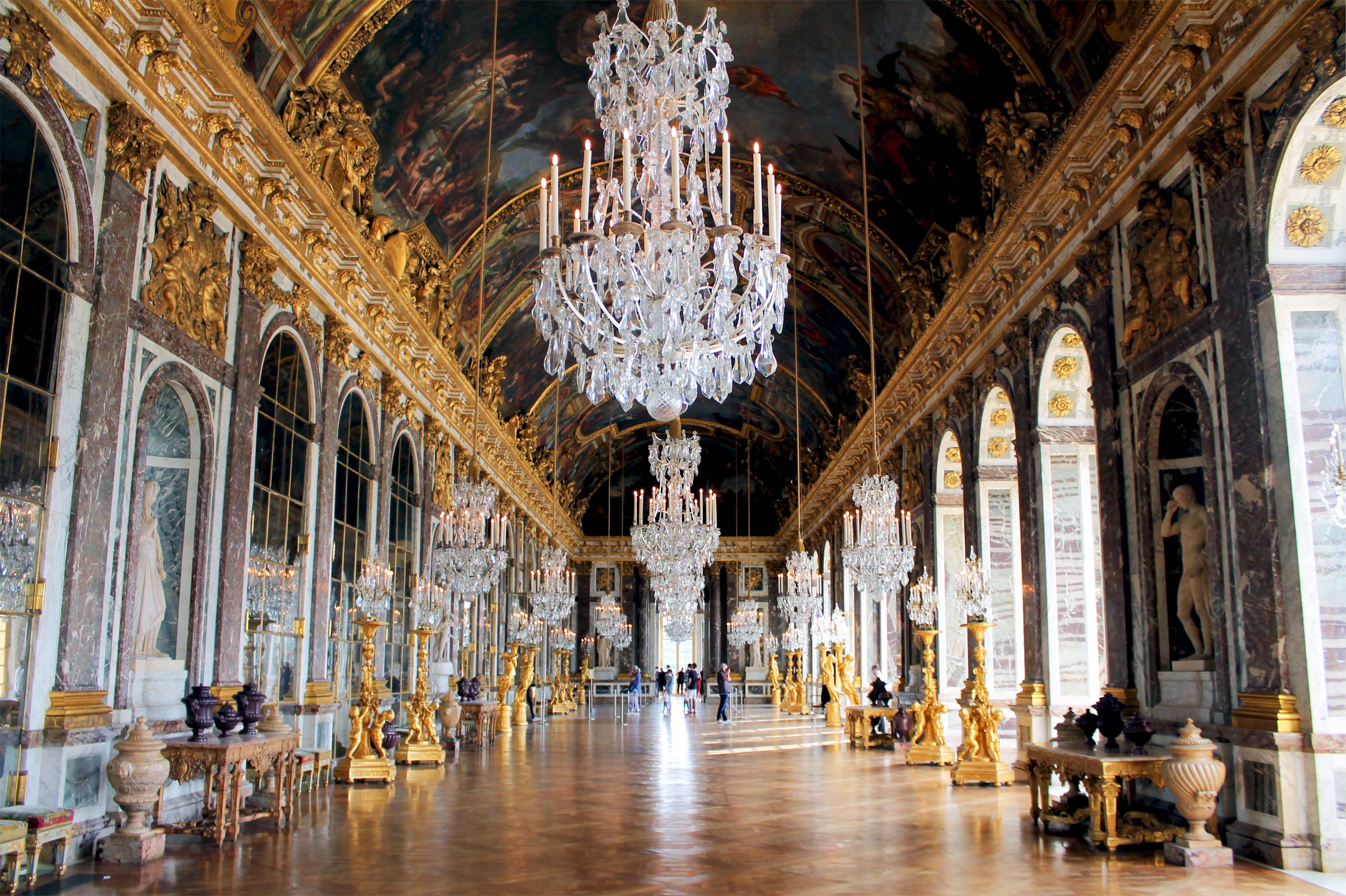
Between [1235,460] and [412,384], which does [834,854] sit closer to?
[1235,460]

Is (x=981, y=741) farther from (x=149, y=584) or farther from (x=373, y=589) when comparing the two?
(x=149, y=584)

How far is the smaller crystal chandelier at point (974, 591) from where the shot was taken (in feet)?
Result: 38.7

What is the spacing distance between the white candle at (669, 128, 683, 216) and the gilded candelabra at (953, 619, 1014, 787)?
21.2 ft

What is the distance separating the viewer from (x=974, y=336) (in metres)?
15.0

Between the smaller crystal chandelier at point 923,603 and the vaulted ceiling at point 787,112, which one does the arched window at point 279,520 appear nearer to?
the vaulted ceiling at point 787,112

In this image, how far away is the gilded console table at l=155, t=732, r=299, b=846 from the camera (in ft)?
25.0

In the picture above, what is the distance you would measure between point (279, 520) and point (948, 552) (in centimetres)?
1121

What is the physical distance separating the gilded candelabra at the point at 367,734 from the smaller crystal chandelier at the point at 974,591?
22.4 ft

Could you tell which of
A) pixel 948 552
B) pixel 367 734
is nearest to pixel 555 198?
pixel 367 734

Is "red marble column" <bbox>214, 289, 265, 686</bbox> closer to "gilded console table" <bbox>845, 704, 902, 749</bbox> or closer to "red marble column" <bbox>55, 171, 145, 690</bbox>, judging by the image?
"red marble column" <bbox>55, 171, 145, 690</bbox>

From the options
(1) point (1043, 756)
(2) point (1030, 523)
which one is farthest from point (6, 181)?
(2) point (1030, 523)

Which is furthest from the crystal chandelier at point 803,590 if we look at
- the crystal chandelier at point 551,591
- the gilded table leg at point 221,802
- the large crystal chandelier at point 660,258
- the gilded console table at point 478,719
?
the gilded table leg at point 221,802

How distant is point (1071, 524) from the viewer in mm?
12148

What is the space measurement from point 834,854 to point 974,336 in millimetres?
9741
